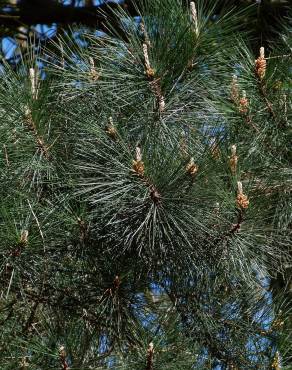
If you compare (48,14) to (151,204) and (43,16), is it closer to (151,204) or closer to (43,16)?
(43,16)

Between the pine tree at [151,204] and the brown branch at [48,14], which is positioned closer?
the pine tree at [151,204]

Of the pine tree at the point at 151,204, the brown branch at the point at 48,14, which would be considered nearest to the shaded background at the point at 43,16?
the brown branch at the point at 48,14

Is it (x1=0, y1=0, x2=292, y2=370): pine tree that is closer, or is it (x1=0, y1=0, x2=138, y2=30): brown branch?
(x1=0, y1=0, x2=292, y2=370): pine tree

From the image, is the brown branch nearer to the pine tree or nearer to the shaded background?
→ the shaded background

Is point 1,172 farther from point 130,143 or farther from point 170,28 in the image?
point 170,28

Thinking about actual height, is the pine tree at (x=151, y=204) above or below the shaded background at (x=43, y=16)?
below

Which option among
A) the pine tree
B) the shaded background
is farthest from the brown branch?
the pine tree

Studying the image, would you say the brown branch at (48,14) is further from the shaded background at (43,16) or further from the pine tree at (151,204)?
the pine tree at (151,204)

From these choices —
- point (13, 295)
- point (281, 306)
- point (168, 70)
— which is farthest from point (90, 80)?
point (281, 306)
